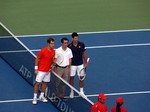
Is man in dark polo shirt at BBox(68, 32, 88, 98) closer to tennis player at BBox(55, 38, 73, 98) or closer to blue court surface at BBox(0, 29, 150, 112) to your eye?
tennis player at BBox(55, 38, 73, 98)

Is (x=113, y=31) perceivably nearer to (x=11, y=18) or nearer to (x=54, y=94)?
(x=11, y=18)

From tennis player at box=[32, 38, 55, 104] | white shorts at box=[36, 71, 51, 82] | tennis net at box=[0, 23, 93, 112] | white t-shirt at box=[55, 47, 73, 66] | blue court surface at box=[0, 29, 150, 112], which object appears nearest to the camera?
tennis net at box=[0, 23, 93, 112]

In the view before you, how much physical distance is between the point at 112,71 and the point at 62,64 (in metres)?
2.80

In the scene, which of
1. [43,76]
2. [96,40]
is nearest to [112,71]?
[96,40]

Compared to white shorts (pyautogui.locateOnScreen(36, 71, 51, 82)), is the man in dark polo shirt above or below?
above

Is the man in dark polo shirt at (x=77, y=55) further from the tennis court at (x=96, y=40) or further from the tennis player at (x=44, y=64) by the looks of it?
the tennis court at (x=96, y=40)

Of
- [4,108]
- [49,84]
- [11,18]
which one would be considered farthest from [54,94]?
[11,18]

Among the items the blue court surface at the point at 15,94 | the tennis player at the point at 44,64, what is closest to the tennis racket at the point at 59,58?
the tennis player at the point at 44,64

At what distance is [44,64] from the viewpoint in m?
11.6

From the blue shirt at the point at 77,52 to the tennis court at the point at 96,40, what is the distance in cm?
125

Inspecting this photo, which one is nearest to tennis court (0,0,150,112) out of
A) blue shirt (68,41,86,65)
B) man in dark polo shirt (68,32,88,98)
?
man in dark polo shirt (68,32,88,98)

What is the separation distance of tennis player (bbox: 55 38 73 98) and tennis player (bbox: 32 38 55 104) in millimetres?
211

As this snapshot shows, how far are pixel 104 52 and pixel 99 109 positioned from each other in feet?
18.6

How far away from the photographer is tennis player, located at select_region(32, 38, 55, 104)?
11.5 meters
